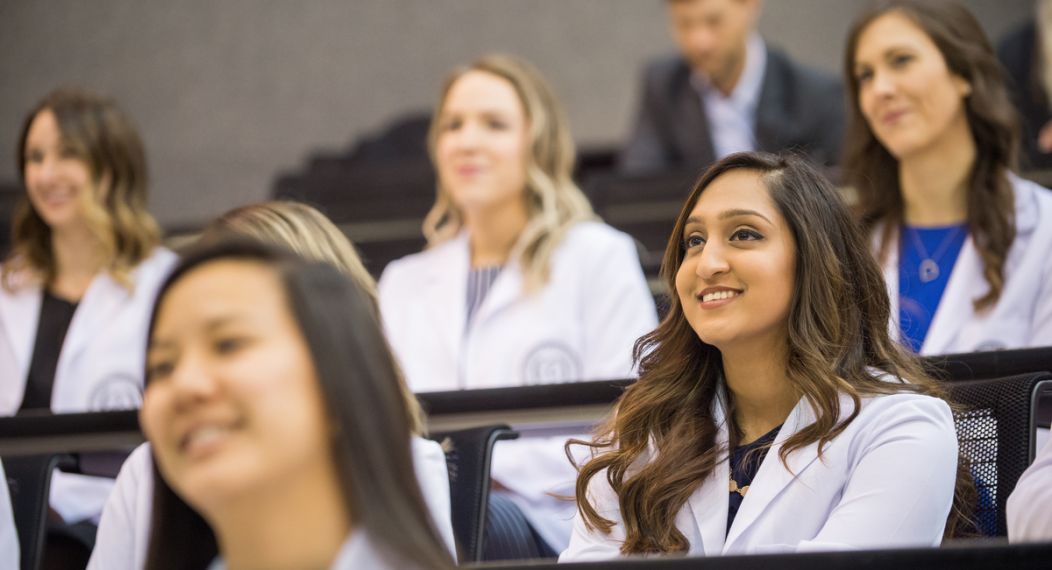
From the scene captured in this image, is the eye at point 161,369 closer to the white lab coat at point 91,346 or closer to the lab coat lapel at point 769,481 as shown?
the lab coat lapel at point 769,481

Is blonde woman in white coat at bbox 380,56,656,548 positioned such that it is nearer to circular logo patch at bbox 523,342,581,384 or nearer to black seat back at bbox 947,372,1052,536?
circular logo patch at bbox 523,342,581,384

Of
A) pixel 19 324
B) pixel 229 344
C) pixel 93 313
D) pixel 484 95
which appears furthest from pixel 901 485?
pixel 19 324

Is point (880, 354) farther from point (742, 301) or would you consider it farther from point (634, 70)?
point (634, 70)

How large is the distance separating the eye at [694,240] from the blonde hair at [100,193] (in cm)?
173

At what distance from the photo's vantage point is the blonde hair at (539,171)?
121 inches

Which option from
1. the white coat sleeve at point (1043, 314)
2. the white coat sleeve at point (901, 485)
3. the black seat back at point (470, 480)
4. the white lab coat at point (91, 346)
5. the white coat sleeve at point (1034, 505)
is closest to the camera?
the white coat sleeve at point (1034, 505)

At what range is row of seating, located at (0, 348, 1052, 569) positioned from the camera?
5.84ft

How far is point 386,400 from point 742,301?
0.79 m

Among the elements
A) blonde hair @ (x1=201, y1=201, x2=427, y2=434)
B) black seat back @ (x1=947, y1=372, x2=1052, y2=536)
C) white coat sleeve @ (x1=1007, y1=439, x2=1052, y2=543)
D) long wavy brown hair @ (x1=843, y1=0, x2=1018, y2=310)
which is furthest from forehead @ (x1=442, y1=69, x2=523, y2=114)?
white coat sleeve @ (x1=1007, y1=439, x2=1052, y2=543)

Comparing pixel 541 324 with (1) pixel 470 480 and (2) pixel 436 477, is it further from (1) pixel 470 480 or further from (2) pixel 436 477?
(2) pixel 436 477

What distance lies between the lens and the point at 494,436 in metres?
2.06

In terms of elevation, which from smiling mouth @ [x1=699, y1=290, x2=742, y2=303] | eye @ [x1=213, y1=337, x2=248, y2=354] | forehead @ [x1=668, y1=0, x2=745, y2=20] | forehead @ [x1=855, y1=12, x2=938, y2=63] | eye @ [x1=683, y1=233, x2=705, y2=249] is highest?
forehead @ [x1=668, y1=0, x2=745, y2=20]

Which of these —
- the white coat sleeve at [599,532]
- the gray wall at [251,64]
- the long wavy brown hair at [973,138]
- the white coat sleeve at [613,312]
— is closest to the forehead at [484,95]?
the white coat sleeve at [613,312]

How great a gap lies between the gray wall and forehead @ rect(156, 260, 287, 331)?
4.99 meters
